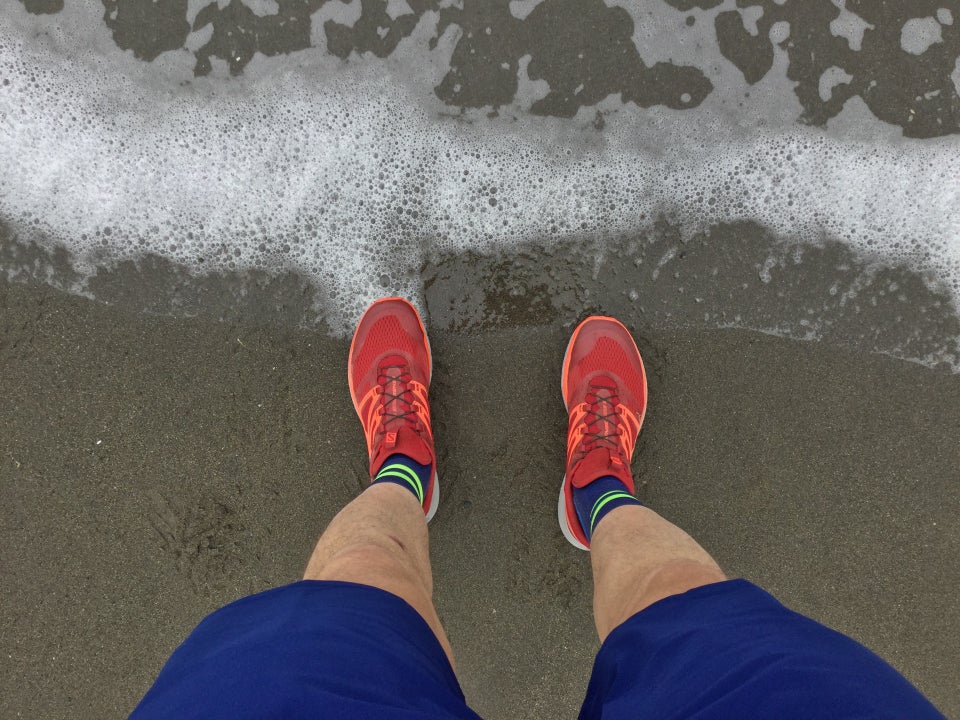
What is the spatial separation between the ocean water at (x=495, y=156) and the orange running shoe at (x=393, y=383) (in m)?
0.09

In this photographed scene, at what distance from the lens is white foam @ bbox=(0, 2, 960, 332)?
1.78 meters

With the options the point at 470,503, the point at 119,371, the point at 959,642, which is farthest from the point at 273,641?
the point at 959,642

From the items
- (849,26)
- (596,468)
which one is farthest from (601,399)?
(849,26)

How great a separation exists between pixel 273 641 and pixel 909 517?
72.9 inches

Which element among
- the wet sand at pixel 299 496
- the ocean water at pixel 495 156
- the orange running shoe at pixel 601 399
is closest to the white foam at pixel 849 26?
the ocean water at pixel 495 156

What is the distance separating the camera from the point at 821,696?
845mm

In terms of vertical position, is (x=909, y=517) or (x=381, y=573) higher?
(x=381, y=573)

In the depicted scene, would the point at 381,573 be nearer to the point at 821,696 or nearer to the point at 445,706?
the point at 445,706

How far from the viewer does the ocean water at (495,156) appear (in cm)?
177

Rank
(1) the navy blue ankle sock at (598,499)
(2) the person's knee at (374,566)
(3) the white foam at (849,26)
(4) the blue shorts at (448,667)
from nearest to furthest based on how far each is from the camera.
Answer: (4) the blue shorts at (448,667)
(2) the person's knee at (374,566)
(1) the navy blue ankle sock at (598,499)
(3) the white foam at (849,26)

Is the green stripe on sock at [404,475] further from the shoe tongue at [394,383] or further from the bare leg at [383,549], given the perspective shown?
the shoe tongue at [394,383]

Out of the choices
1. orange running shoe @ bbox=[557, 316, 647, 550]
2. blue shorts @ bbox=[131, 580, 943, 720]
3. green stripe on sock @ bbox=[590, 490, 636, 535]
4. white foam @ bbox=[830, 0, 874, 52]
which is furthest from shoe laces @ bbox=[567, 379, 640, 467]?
white foam @ bbox=[830, 0, 874, 52]

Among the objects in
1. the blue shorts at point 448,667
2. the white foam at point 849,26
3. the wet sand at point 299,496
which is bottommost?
the wet sand at point 299,496

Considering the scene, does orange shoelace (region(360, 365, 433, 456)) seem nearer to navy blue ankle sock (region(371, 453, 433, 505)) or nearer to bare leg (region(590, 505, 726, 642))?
navy blue ankle sock (region(371, 453, 433, 505))
